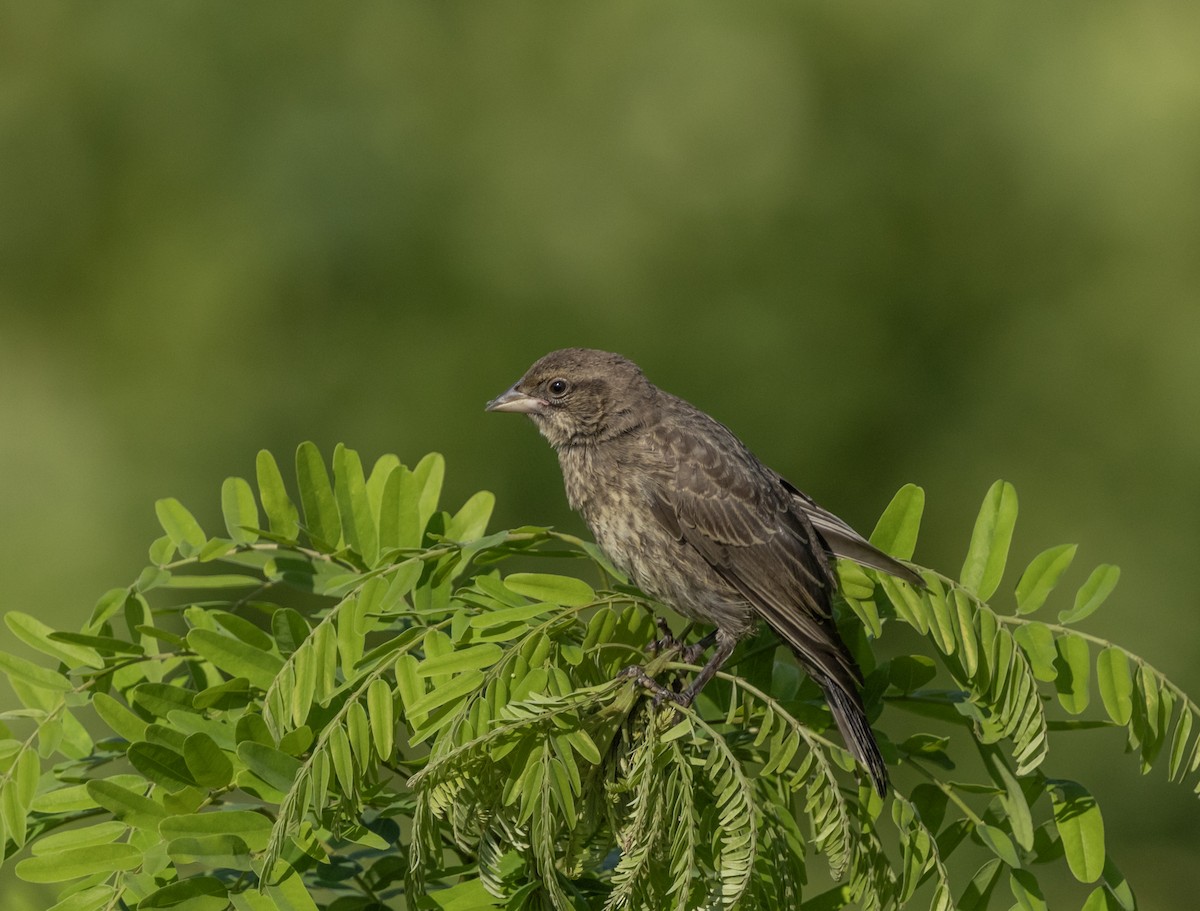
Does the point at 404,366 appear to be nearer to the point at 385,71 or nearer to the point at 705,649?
the point at 385,71

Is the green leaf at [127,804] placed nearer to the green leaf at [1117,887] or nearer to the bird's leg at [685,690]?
the bird's leg at [685,690]

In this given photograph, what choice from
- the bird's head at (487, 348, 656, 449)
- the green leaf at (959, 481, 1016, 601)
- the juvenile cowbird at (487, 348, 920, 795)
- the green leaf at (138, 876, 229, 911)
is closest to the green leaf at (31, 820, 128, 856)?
the green leaf at (138, 876, 229, 911)

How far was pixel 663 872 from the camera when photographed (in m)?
2.08

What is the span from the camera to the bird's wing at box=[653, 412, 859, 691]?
9.91 ft

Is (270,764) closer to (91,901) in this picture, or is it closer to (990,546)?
(91,901)

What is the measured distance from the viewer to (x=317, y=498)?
9.19 ft

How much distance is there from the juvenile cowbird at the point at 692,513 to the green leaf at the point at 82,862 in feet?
3.54

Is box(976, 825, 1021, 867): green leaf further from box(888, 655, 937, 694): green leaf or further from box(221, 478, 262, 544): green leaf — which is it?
box(221, 478, 262, 544): green leaf

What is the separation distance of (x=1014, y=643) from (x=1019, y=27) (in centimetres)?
598

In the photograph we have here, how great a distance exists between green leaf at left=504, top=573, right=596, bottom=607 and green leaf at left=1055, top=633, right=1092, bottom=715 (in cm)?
84

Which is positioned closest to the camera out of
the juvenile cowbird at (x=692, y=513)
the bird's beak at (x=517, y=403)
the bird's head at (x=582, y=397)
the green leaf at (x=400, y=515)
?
the green leaf at (x=400, y=515)

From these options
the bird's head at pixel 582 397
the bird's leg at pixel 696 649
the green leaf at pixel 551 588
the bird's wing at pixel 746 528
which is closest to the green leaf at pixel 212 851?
the green leaf at pixel 551 588

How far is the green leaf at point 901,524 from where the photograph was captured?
9.24ft

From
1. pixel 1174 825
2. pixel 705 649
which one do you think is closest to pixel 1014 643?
pixel 705 649
